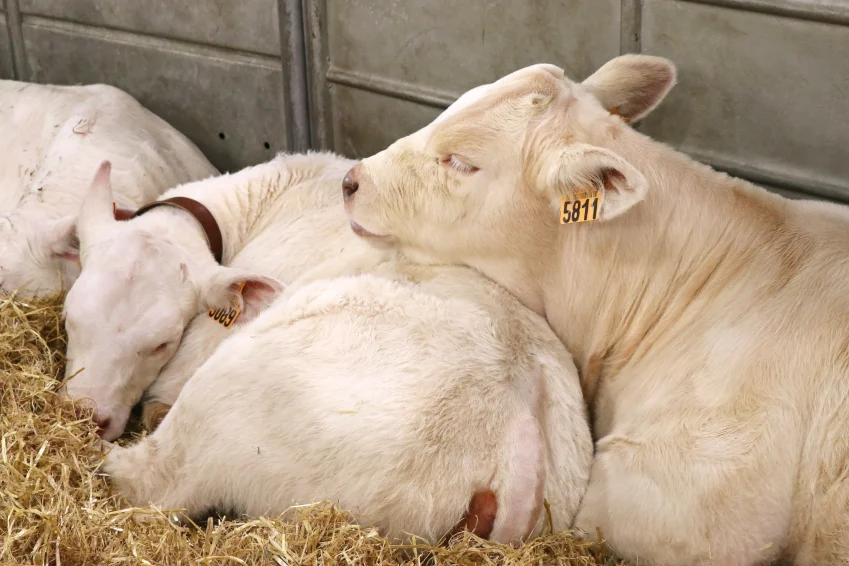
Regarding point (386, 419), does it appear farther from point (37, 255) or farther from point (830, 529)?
point (37, 255)

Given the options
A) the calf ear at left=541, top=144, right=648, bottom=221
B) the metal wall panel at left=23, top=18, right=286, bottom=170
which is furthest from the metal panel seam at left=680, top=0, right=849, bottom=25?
the metal wall panel at left=23, top=18, right=286, bottom=170

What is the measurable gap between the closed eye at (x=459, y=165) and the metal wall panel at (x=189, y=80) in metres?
2.46

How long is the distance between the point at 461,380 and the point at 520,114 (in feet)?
3.06

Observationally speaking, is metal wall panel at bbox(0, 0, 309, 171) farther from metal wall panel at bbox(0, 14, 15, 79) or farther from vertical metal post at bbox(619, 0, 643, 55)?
vertical metal post at bbox(619, 0, 643, 55)

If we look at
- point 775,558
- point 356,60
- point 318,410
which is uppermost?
point 356,60

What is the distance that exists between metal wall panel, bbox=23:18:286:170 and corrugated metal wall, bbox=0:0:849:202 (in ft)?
0.04

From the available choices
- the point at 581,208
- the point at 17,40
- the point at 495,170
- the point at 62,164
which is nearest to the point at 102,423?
the point at 495,170

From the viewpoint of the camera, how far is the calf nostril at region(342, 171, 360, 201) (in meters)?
3.60

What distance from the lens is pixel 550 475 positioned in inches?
119

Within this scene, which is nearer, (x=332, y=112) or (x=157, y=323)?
(x=157, y=323)

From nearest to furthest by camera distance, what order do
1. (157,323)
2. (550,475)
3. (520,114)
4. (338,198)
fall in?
1. (550,475)
2. (520,114)
3. (157,323)
4. (338,198)

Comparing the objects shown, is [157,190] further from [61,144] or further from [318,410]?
[318,410]

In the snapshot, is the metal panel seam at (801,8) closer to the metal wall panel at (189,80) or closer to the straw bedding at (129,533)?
the straw bedding at (129,533)

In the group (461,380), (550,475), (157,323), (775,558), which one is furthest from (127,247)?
(775,558)
